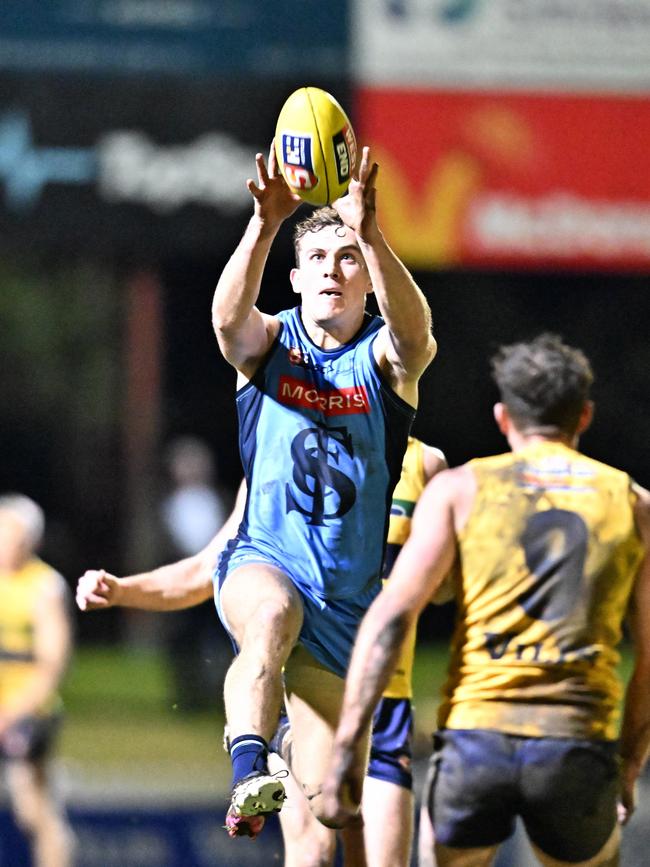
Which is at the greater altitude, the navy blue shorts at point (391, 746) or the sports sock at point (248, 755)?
the sports sock at point (248, 755)

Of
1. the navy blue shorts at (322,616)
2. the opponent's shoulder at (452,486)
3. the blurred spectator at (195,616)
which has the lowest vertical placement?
the blurred spectator at (195,616)

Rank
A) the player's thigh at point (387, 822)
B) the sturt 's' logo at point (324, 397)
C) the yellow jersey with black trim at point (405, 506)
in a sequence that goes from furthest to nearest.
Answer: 1. the yellow jersey with black trim at point (405, 506)
2. the player's thigh at point (387, 822)
3. the sturt 's' logo at point (324, 397)

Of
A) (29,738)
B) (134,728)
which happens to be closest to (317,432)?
(29,738)

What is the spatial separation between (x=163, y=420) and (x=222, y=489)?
2400 millimetres

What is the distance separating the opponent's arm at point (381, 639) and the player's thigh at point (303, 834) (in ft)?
4.28

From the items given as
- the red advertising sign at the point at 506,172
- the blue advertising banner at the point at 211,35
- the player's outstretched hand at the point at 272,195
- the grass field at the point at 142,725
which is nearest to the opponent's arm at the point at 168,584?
the player's outstretched hand at the point at 272,195

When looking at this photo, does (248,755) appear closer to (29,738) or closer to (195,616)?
(29,738)

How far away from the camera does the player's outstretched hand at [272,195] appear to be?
6.56 meters

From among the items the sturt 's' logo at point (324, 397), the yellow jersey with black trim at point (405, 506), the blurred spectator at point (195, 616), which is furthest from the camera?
the blurred spectator at point (195, 616)

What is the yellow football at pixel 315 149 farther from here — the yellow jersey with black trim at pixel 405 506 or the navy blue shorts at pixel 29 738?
the navy blue shorts at pixel 29 738

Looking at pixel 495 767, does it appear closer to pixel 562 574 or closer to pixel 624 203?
pixel 562 574

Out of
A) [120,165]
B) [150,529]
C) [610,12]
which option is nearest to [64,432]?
[150,529]

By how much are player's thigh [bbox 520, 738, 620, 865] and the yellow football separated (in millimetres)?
2190

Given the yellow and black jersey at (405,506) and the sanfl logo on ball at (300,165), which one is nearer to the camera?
the sanfl logo on ball at (300,165)
